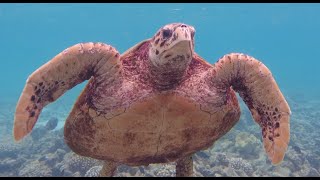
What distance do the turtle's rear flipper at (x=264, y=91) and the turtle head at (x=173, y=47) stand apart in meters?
0.57

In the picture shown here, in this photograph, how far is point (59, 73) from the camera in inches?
117

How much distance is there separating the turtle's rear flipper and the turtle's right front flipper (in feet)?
3.60

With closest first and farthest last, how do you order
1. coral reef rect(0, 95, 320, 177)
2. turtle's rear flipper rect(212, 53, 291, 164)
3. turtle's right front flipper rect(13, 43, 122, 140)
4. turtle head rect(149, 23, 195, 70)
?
turtle head rect(149, 23, 195, 70) → turtle's right front flipper rect(13, 43, 122, 140) → turtle's rear flipper rect(212, 53, 291, 164) → coral reef rect(0, 95, 320, 177)

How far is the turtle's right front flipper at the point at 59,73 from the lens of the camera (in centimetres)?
294

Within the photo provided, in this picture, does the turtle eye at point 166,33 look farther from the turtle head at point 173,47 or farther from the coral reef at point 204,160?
the coral reef at point 204,160

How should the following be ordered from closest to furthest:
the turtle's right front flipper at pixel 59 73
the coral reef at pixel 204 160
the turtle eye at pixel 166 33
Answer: the turtle eye at pixel 166 33
the turtle's right front flipper at pixel 59 73
the coral reef at pixel 204 160

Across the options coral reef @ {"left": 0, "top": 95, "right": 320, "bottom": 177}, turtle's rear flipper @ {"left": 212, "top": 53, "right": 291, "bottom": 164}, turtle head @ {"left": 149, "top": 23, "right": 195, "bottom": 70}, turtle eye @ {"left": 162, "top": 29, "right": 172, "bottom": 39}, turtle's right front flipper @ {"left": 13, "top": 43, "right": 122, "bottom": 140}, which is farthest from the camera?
coral reef @ {"left": 0, "top": 95, "right": 320, "bottom": 177}

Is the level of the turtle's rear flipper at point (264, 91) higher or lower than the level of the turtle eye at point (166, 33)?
lower

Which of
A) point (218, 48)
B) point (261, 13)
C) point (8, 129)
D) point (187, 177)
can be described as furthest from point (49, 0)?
point (218, 48)

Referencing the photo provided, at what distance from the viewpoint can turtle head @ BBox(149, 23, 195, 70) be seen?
8.61 feet

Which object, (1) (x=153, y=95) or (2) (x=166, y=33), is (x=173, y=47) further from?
(1) (x=153, y=95)

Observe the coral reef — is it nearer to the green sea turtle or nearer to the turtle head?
the green sea turtle

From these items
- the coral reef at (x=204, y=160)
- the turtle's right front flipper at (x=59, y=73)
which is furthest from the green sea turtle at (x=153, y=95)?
the coral reef at (x=204, y=160)

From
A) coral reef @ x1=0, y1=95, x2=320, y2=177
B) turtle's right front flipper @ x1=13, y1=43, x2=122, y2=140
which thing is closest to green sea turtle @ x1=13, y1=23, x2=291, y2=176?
turtle's right front flipper @ x1=13, y1=43, x2=122, y2=140
